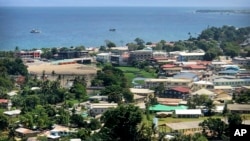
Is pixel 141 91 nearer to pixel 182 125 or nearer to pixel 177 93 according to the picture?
pixel 177 93

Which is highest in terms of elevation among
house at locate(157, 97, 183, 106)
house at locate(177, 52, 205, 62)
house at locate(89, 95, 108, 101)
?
house at locate(177, 52, 205, 62)

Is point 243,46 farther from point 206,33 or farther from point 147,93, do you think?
point 147,93

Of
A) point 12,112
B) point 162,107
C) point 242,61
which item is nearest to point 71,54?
point 242,61

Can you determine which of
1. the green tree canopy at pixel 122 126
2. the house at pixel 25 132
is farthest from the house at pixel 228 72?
the green tree canopy at pixel 122 126

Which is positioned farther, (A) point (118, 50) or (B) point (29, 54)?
(A) point (118, 50)

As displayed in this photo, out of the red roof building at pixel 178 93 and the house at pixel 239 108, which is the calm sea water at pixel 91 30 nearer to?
the house at pixel 239 108

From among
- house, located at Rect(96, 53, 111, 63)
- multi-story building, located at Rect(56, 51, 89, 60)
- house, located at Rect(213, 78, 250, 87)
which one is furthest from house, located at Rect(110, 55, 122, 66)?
house, located at Rect(213, 78, 250, 87)

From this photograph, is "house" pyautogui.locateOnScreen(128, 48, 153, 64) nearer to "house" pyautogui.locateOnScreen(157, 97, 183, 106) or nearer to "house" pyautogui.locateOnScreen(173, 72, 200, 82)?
"house" pyautogui.locateOnScreen(173, 72, 200, 82)

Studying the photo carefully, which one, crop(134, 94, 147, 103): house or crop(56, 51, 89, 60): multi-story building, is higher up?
crop(56, 51, 89, 60): multi-story building
